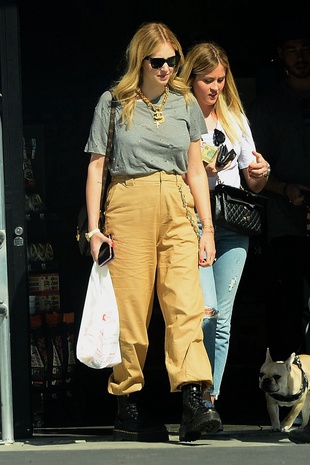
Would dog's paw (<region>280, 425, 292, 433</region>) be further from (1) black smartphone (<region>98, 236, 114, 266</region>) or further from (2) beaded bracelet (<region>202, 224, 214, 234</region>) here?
(1) black smartphone (<region>98, 236, 114, 266</region>)

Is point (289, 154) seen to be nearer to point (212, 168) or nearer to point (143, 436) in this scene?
point (212, 168)

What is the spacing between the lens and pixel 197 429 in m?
5.49

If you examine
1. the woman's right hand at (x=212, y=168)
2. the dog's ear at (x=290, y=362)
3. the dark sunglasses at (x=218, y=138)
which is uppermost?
the dark sunglasses at (x=218, y=138)

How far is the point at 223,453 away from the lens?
544 centimetres

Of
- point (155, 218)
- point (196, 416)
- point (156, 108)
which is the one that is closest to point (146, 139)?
point (156, 108)

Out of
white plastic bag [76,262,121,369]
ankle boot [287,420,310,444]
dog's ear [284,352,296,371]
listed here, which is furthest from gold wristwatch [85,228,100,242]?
ankle boot [287,420,310,444]

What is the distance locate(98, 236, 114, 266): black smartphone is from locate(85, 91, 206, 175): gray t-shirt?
35cm

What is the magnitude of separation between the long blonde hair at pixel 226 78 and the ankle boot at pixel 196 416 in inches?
51.7

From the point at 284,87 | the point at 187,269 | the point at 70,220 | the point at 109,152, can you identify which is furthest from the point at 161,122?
the point at 70,220

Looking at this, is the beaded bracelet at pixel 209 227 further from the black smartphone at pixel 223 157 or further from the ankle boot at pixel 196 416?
the ankle boot at pixel 196 416

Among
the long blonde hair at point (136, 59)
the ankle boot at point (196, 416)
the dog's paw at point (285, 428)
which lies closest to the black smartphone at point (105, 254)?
the long blonde hair at point (136, 59)

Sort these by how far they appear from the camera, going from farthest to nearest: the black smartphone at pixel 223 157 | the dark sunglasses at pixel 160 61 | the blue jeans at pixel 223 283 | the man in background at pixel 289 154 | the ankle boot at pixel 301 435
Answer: the man in background at pixel 289 154 → the blue jeans at pixel 223 283 → the black smartphone at pixel 223 157 → the ankle boot at pixel 301 435 → the dark sunglasses at pixel 160 61

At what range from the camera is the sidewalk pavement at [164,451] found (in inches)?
209

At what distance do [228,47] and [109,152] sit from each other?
2582mm
